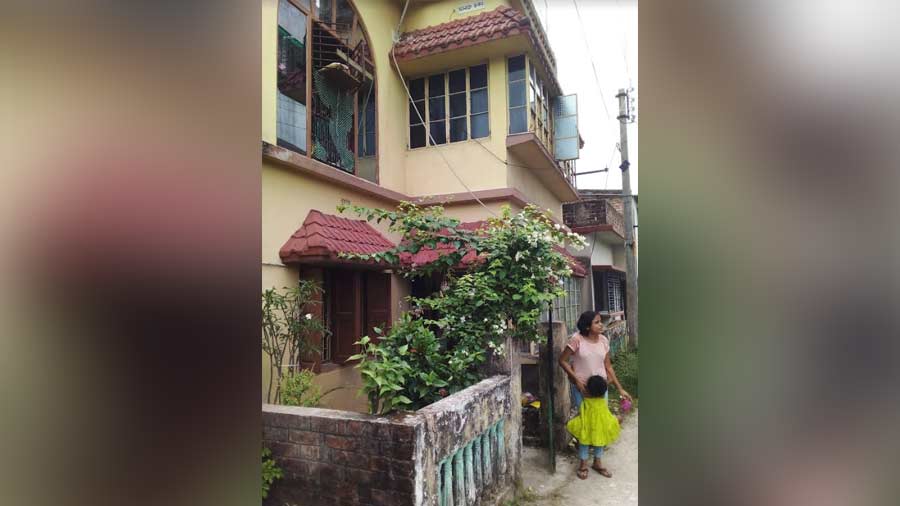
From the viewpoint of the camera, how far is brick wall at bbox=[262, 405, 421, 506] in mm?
2514

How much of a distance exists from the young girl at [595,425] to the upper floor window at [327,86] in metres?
4.48

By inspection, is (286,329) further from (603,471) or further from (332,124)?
(603,471)

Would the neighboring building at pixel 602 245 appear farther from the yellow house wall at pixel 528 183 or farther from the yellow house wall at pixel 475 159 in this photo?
the yellow house wall at pixel 475 159

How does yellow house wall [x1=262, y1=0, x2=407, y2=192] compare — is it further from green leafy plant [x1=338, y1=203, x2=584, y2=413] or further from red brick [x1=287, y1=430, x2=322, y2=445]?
red brick [x1=287, y1=430, x2=322, y2=445]

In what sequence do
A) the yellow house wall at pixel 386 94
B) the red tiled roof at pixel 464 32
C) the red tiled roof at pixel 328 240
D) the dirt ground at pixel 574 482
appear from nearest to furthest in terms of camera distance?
the dirt ground at pixel 574 482
the red tiled roof at pixel 328 240
the red tiled roof at pixel 464 32
the yellow house wall at pixel 386 94

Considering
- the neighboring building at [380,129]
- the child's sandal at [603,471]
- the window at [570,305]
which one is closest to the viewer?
the child's sandal at [603,471]

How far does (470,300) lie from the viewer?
13.1ft

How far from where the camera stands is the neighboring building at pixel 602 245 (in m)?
13.4

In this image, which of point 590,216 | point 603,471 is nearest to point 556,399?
point 603,471

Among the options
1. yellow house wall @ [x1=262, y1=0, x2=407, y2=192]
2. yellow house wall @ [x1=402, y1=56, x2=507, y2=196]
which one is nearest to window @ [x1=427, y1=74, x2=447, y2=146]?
yellow house wall @ [x1=402, y1=56, x2=507, y2=196]

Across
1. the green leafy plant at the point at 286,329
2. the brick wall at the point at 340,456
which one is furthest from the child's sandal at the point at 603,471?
the green leafy plant at the point at 286,329

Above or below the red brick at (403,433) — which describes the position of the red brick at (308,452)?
below
